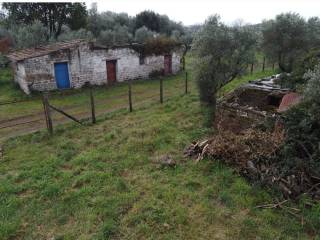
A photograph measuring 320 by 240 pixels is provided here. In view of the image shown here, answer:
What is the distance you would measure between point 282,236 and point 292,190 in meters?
1.17

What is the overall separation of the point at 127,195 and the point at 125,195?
42 mm

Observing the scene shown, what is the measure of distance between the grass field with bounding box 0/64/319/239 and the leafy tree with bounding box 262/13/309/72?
11.6 m

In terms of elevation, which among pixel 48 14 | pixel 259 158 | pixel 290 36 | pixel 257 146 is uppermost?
pixel 48 14

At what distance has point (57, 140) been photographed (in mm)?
8992

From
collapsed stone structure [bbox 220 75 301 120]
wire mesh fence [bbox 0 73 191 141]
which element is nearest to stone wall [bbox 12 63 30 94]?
wire mesh fence [bbox 0 73 191 141]

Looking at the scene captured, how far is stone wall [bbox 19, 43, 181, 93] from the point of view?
15.4m

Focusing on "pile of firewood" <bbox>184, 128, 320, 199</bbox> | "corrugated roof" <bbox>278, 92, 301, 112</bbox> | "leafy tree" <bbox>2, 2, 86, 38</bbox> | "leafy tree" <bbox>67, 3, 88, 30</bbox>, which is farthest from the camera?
"leafy tree" <bbox>67, 3, 88, 30</bbox>

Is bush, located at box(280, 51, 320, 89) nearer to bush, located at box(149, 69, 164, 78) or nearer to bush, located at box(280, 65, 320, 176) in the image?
bush, located at box(280, 65, 320, 176)

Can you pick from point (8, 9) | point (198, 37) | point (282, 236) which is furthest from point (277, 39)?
point (8, 9)

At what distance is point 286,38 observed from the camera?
1708 centimetres

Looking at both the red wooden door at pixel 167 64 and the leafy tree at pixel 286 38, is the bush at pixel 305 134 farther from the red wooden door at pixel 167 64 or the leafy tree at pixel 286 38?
the red wooden door at pixel 167 64

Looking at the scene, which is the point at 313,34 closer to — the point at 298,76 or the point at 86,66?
the point at 298,76

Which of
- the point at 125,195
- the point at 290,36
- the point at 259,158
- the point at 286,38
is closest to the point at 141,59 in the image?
the point at 286,38

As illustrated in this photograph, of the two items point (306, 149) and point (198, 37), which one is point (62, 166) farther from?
point (198, 37)
